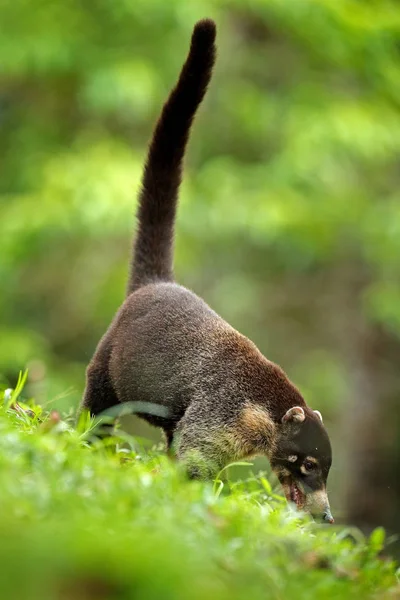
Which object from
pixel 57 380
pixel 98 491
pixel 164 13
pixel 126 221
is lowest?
pixel 57 380

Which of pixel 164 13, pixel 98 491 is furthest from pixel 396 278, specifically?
pixel 98 491

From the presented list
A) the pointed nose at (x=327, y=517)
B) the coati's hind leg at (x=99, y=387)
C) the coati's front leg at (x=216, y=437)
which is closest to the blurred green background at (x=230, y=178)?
the coati's hind leg at (x=99, y=387)

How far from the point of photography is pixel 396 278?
14070 mm

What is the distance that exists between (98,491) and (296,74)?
1093 cm

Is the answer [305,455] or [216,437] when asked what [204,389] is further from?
[305,455]

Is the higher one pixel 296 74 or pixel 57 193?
pixel 296 74

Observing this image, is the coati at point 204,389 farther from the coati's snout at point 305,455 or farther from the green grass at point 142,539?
the green grass at point 142,539

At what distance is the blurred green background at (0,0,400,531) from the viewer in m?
10.7

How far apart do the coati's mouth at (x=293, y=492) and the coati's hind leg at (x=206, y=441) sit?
339mm

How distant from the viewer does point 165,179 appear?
6.05m

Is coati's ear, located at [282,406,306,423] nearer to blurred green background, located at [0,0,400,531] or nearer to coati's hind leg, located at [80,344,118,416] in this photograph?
coati's hind leg, located at [80,344,118,416]

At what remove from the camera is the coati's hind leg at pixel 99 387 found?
18.2ft

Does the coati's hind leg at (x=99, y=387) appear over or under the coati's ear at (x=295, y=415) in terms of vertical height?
under

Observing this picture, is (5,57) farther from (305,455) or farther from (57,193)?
(305,455)
